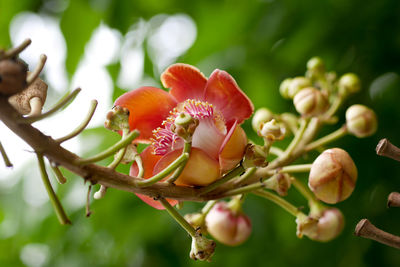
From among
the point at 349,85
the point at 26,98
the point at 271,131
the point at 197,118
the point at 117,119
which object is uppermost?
the point at 26,98

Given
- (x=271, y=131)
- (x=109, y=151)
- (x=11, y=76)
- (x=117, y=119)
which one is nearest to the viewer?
(x=11, y=76)

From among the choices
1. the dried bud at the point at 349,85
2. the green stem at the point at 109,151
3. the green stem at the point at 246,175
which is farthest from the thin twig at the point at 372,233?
the dried bud at the point at 349,85

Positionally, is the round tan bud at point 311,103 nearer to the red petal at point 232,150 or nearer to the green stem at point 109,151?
the red petal at point 232,150

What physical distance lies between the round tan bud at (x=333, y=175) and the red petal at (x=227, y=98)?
0.18 m

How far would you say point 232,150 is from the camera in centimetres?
89

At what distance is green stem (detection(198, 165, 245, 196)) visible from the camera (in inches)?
34.2

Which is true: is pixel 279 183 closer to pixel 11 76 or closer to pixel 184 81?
pixel 184 81

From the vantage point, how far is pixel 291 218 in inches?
76.7

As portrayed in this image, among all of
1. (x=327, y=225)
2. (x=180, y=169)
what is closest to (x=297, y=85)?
(x=327, y=225)

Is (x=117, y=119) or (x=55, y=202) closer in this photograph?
(x=55, y=202)

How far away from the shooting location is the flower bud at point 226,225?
1.18 metres

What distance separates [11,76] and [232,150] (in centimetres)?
43

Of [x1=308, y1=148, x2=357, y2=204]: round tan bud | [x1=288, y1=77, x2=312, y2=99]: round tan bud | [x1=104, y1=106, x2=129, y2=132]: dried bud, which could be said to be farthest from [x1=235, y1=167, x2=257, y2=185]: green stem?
[x1=288, y1=77, x2=312, y2=99]: round tan bud

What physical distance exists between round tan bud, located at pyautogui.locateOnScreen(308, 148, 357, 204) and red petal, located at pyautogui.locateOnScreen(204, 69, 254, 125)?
0.18 meters
